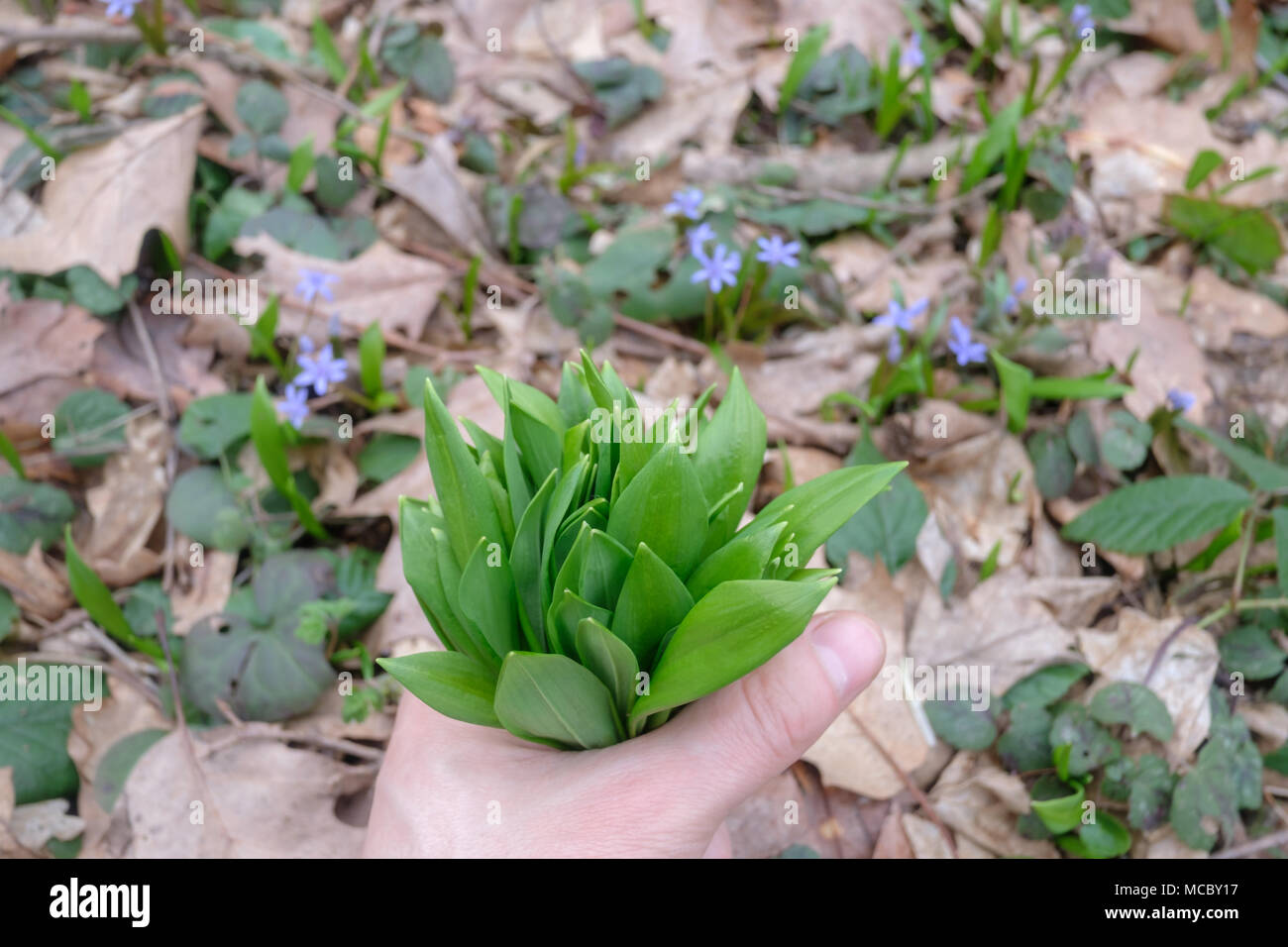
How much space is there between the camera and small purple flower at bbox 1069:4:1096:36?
2.97m

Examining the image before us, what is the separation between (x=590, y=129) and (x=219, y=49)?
1265 millimetres

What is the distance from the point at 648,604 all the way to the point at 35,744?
1.58 m

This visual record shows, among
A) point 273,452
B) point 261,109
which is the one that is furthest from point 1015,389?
point 261,109

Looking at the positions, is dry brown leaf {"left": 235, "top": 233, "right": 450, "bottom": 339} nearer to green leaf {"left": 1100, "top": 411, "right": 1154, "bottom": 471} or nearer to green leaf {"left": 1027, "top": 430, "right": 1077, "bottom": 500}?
green leaf {"left": 1027, "top": 430, "right": 1077, "bottom": 500}

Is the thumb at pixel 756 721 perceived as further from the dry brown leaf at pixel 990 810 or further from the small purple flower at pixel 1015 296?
the small purple flower at pixel 1015 296

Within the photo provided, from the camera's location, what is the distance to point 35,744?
1.96 m

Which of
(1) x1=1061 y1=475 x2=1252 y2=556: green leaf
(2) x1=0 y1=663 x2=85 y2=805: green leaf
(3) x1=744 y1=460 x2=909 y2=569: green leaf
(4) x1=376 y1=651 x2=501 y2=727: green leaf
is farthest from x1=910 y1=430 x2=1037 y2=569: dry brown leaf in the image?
(2) x1=0 y1=663 x2=85 y2=805: green leaf

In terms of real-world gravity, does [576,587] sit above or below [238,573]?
above

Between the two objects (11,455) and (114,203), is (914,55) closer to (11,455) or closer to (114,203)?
(114,203)

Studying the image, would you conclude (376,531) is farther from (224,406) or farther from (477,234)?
(477,234)

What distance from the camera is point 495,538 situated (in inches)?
48.8

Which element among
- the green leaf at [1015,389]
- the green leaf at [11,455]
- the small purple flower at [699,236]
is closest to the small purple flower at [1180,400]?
the green leaf at [1015,389]

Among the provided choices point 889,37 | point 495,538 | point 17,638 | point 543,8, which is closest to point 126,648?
point 17,638

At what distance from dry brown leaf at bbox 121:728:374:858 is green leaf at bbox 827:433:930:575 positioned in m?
1.22
